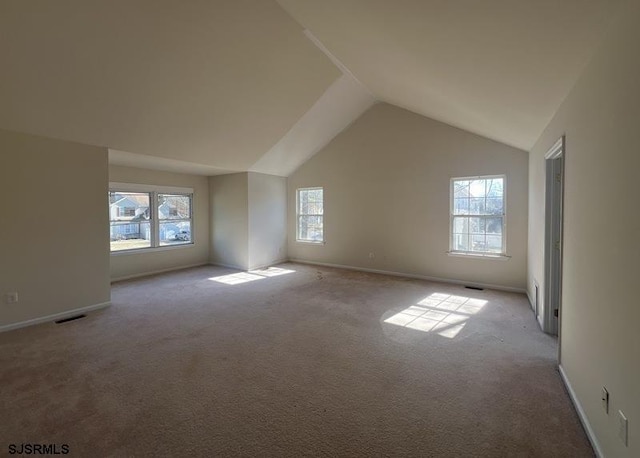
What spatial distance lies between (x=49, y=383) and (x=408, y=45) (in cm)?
393

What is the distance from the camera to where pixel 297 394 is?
2221mm

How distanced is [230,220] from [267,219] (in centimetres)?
85

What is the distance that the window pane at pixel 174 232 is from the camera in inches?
259

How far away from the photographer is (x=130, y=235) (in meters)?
6.10

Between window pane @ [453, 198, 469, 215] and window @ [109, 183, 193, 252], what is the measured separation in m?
5.68

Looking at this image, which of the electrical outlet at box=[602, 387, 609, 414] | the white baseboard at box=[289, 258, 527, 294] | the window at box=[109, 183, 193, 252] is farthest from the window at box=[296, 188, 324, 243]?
the electrical outlet at box=[602, 387, 609, 414]

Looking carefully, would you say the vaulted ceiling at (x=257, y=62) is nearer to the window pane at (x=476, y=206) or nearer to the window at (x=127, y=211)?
the window pane at (x=476, y=206)

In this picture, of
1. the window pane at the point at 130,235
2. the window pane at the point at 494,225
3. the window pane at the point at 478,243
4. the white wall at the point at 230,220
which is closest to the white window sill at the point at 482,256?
the window pane at the point at 478,243

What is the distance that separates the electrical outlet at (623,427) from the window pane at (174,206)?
7.11m

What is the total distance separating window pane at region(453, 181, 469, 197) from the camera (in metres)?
5.27

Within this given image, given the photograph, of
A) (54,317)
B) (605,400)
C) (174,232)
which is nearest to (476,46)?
(605,400)

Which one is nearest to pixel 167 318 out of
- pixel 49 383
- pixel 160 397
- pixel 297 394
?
pixel 49 383

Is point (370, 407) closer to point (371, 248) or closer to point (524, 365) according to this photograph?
point (524, 365)

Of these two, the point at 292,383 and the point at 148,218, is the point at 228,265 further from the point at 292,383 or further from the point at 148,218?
the point at 292,383
